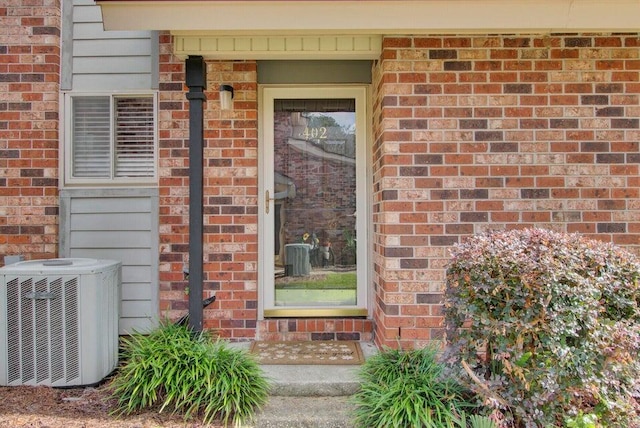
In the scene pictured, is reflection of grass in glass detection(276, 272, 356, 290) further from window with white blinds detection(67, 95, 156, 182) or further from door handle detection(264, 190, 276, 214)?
window with white blinds detection(67, 95, 156, 182)

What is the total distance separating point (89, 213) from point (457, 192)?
3.15 metres

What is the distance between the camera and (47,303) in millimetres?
3213

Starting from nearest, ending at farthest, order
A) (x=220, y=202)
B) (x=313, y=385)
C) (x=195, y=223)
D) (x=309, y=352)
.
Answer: (x=313, y=385) → (x=195, y=223) → (x=309, y=352) → (x=220, y=202)

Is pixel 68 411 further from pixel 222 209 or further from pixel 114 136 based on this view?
pixel 114 136

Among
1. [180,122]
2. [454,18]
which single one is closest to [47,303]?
[180,122]

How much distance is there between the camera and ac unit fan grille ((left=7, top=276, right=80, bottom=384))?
3.21 meters

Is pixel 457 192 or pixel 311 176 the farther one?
pixel 311 176

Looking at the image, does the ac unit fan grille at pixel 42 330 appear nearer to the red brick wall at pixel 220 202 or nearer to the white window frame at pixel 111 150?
the red brick wall at pixel 220 202

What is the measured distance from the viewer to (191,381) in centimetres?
283

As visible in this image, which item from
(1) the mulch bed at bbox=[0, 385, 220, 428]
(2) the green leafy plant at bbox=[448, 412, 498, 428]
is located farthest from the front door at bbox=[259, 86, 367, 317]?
(2) the green leafy plant at bbox=[448, 412, 498, 428]

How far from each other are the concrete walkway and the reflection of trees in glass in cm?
193

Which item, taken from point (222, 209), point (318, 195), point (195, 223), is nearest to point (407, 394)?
point (195, 223)

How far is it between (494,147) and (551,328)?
5.15ft

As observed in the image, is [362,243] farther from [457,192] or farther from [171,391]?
[171,391]
